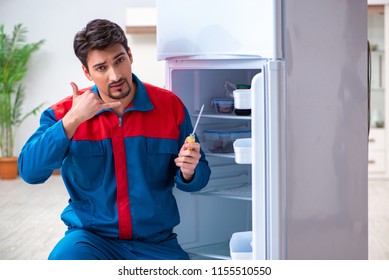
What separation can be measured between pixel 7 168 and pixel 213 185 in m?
5.25

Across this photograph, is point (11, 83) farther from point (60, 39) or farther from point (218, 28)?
point (218, 28)

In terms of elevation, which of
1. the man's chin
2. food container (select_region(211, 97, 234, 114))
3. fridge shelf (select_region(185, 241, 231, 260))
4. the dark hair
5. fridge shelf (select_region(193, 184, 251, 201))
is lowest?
fridge shelf (select_region(185, 241, 231, 260))

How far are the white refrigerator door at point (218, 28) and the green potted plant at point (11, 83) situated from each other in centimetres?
539

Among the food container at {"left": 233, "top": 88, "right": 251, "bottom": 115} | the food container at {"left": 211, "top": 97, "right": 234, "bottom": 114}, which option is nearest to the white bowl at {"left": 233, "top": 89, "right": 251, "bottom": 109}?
the food container at {"left": 233, "top": 88, "right": 251, "bottom": 115}

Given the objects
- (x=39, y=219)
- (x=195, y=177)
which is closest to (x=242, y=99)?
(x=195, y=177)

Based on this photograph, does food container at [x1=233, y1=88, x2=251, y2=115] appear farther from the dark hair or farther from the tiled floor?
the tiled floor

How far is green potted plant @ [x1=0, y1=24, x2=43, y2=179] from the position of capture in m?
8.03

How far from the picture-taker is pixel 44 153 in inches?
96.7

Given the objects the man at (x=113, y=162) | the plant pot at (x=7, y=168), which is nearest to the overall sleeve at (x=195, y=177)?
the man at (x=113, y=162)

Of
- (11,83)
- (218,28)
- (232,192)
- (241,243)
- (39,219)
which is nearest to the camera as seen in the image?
(218,28)

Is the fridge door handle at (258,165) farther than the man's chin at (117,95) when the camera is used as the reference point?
No

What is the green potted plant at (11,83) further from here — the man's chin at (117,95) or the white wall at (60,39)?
the man's chin at (117,95)

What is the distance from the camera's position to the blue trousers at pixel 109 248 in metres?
2.46

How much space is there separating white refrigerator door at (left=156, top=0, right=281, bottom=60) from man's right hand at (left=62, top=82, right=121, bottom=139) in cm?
52
